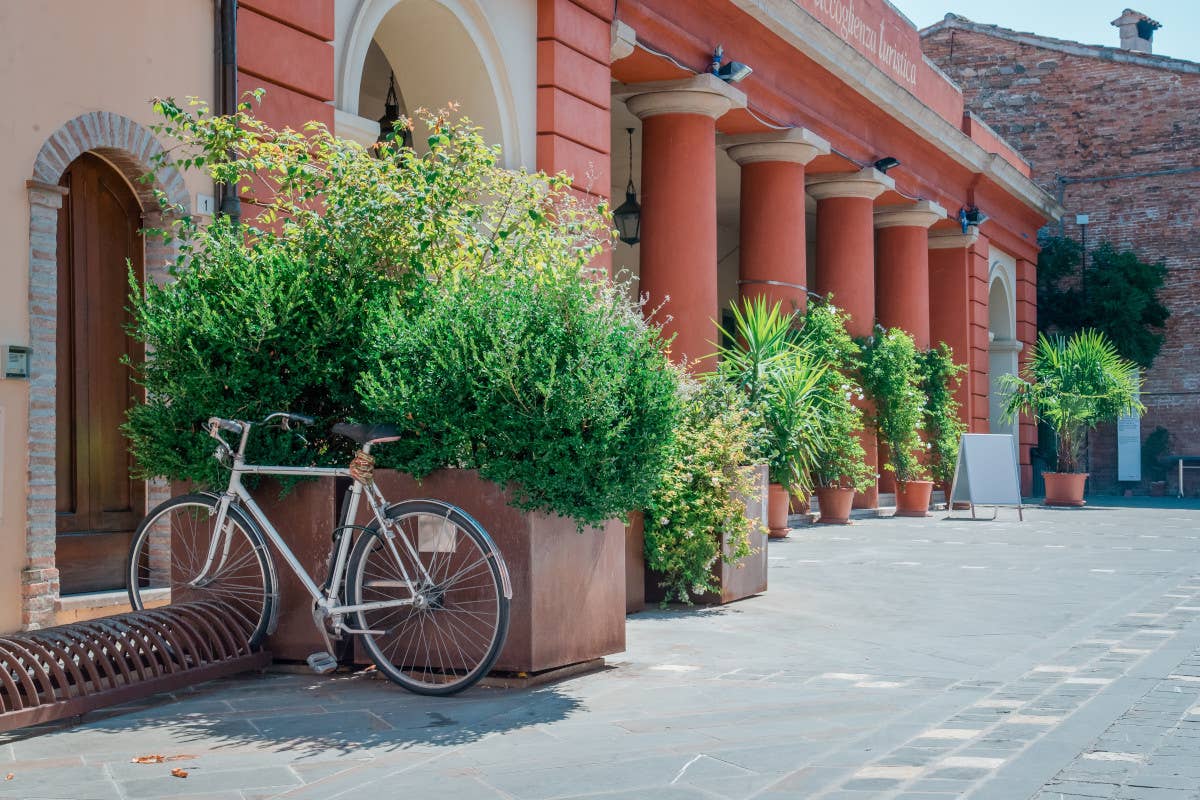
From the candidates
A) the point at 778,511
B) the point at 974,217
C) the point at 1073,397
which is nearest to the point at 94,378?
→ the point at 778,511

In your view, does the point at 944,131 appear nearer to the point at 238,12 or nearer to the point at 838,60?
the point at 838,60

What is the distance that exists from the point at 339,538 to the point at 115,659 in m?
0.92

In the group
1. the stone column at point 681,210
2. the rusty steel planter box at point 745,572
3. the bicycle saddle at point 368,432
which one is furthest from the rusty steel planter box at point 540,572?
the stone column at point 681,210

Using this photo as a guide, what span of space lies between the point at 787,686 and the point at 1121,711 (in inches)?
48.0

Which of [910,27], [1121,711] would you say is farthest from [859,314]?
[1121,711]

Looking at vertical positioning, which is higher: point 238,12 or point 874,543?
point 238,12

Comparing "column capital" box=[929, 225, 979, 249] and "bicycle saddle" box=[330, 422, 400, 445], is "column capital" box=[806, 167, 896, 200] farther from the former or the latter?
"bicycle saddle" box=[330, 422, 400, 445]

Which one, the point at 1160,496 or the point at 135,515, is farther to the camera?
the point at 1160,496

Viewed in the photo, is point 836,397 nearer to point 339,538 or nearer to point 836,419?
point 836,419

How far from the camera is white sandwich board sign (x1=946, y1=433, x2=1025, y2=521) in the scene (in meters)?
16.4

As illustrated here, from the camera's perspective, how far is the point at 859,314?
17.5m

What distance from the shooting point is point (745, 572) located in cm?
805

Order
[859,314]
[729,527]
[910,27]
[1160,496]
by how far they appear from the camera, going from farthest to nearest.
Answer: [1160,496] < [910,27] < [859,314] < [729,527]

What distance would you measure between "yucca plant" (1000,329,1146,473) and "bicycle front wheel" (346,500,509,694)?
17414mm
